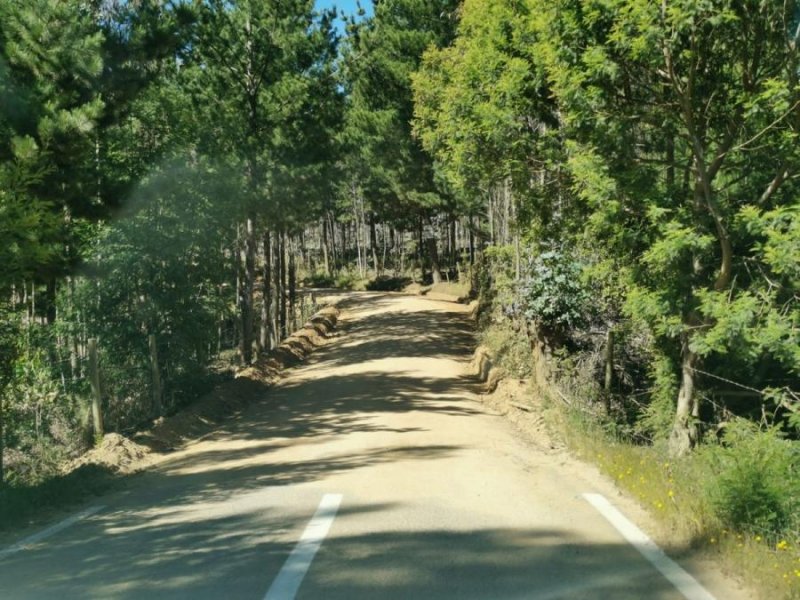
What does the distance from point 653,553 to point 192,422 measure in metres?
10.8

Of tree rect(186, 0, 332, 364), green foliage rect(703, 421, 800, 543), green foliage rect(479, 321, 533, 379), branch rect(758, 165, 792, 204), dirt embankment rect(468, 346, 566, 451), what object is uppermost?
tree rect(186, 0, 332, 364)

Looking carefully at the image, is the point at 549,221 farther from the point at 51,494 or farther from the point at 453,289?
the point at 453,289

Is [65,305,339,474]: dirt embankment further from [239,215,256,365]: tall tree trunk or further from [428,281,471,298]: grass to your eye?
[428,281,471,298]: grass

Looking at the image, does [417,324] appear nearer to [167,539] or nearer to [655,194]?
[655,194]

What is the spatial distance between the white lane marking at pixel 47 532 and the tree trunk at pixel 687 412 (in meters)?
8.30

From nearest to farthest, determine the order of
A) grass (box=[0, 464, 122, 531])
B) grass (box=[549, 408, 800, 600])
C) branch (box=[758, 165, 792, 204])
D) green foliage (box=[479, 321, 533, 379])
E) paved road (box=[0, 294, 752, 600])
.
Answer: grass (box=[549, 408, 800, 600]) < paved road (box=[0, 294, 752, 600]) < grass (box=[0, 464, 122, 531]) < branch (box=[758, 165, 792, 204]) < green foliage (box=[479, 321, 533, 379])

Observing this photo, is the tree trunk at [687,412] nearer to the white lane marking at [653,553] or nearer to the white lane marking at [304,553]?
the white lane marking at [653,553]

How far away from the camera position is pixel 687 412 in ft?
39.6

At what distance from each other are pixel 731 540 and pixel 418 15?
3048cm

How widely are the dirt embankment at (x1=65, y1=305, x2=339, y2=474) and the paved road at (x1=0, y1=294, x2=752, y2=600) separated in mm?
578

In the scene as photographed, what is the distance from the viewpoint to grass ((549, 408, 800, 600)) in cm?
554

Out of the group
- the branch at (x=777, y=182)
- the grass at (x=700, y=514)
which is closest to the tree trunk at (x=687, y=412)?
the grass at (x=700, y=514)

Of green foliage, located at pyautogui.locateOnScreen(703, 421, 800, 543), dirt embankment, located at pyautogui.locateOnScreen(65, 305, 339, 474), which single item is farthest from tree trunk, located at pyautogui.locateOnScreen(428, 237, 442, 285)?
green foliage, located at pyautogui.locateOnScreen(703, 421, 800, 543)

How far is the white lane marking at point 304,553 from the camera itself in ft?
18.1
